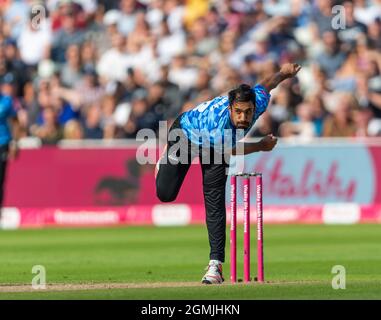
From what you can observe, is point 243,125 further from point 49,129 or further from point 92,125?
point 92,125

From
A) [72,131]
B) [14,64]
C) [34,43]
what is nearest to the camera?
[72,131]

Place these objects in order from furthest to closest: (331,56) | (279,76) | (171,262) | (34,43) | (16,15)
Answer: (16,15), (34,43), (331,56), (171,262), (279,76)

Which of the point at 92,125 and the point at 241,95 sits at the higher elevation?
the point at 92,125

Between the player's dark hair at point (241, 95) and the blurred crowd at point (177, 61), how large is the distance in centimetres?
1059

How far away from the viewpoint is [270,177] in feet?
68.2

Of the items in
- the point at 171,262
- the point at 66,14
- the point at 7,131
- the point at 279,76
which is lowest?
the point at 171,262

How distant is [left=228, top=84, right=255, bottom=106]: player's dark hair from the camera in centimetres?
1078

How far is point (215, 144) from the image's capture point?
1103cm

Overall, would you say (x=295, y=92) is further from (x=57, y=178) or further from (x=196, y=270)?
(x=196, y=270)

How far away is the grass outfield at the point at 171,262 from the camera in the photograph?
10.5 m

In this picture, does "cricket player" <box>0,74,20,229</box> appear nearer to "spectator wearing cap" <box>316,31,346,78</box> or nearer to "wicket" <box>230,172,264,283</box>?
"spectator wearing cap" <box>316,31,346,78</box>

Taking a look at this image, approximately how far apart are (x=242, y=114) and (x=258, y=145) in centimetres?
31

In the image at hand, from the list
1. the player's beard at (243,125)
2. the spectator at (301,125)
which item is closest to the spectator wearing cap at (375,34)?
the spectator at (301,125)

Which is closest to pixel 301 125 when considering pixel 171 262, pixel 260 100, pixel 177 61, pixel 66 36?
pixel 177 61
